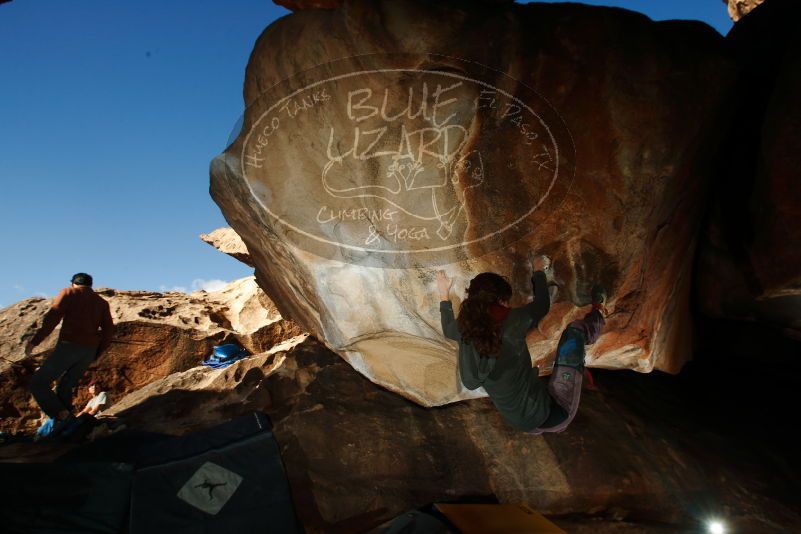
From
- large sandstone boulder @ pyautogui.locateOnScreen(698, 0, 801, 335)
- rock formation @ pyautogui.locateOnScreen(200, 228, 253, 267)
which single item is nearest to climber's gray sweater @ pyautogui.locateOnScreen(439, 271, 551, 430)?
large sandstone boulder @ pyautogui.locateOnScreen(698, 0, 801, 335)

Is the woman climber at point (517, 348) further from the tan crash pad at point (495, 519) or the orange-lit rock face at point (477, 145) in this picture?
the tan crash pad at point (495, 519)

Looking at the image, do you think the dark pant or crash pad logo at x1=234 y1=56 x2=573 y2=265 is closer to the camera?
crash pad logo at x1=234 y1=56 x2=573 y2=265

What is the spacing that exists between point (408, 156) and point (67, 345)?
3.56 meters

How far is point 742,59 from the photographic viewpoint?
4316 mm

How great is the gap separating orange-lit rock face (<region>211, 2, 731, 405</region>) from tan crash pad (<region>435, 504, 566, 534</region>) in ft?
4.28

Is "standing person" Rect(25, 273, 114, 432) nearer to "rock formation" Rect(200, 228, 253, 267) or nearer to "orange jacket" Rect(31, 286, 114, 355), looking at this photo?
"orange jacket" Rect(31, 286, 114, 355)

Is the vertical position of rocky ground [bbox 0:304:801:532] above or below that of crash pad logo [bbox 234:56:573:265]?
below

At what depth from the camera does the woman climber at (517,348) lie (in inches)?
133

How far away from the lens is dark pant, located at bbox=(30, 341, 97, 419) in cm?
409

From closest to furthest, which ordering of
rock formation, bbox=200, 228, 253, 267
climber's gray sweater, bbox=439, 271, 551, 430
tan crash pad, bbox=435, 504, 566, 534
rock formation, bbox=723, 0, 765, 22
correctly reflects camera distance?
tan crash pad, bbox=435, 504, 566, 534 → climber's gray sweater, bbox=439, 271, 551, 430 → rock formation, bbox=723, 0, 765, 22 → rock formation, bbox=200, 228, 253, 267

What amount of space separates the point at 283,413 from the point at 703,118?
419cm

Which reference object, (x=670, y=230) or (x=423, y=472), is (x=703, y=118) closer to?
(x=670, y=230)

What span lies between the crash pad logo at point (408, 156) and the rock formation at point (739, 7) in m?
6.57

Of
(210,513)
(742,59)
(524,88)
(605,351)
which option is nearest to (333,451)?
(210,513)
